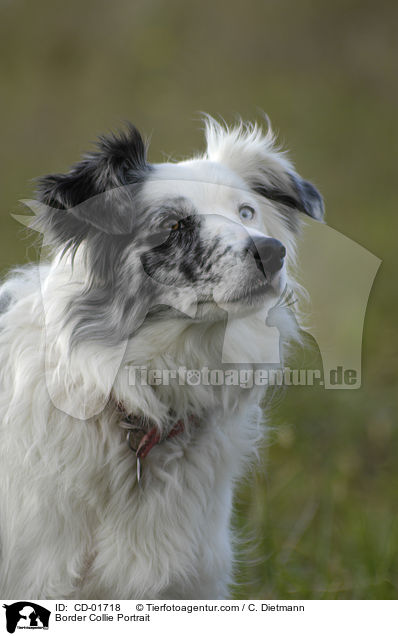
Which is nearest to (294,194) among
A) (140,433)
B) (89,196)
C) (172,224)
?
(172,224)

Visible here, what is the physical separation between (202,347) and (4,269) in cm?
79

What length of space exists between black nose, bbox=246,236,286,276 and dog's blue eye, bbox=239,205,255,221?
0.85 feet

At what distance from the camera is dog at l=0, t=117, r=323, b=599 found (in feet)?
5.56

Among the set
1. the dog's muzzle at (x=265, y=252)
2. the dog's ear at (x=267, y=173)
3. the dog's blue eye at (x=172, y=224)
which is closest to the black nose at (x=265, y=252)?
the dog's muzzle at (x=265, y=252)

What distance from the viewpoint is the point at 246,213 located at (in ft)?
6.34

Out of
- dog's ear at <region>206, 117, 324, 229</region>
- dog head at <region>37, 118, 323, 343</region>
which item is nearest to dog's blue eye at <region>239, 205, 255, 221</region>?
dog head at <region>37, 118, 323, 343</region>

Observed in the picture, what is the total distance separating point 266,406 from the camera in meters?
2.16

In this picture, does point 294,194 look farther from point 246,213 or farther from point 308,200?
point 246,213

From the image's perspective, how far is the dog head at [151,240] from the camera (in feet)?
5.50

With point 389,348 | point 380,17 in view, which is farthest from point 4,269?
point 389,348

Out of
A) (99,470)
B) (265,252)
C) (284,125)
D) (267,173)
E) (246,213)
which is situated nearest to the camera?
(265,252)
